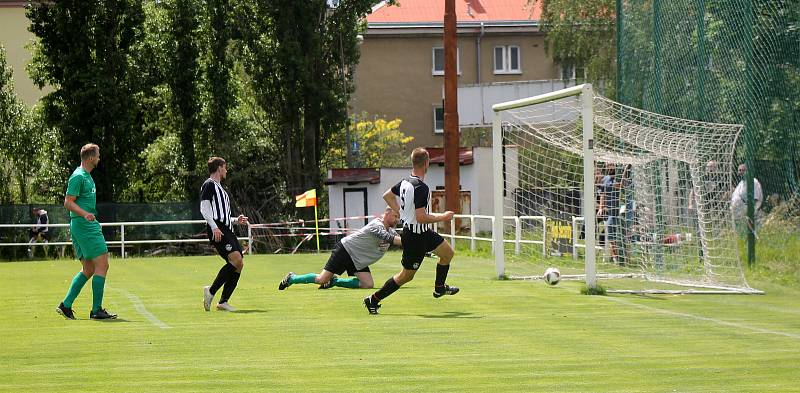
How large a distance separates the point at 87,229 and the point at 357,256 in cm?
446

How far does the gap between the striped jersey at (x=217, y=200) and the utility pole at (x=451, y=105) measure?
542 inches

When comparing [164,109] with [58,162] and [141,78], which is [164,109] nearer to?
[141,78]

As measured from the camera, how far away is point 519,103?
18.8 m

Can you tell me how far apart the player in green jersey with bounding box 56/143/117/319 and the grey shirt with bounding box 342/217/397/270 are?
4042 mm

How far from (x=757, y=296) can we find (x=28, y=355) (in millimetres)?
10010

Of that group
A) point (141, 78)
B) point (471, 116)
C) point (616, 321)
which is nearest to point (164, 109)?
point (141, 78)

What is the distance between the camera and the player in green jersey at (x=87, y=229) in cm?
1404

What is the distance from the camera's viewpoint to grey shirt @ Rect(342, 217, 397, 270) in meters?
17.4

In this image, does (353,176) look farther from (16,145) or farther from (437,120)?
(437,120)

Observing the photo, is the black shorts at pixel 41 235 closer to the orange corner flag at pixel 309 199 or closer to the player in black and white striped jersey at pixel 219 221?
the orange corner flag at pixel 309 199

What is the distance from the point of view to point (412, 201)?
14359 mm

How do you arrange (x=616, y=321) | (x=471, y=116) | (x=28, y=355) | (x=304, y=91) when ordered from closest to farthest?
(x=28, y=355) < (x=616, y=321) < (x=304, y=91) < (x=471, y=116)

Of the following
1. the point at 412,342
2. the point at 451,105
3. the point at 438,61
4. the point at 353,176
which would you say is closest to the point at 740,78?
the point at 451,105

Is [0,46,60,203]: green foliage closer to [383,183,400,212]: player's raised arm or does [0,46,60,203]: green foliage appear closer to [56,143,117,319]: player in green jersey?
[56,143,117,319]: player in green jersey
